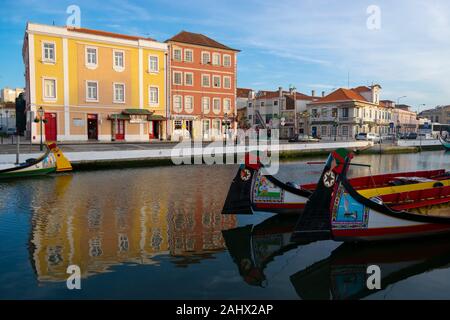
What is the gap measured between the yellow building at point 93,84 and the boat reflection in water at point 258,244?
98.4 feet

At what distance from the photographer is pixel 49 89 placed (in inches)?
1481

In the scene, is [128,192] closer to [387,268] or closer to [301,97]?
[387,268]

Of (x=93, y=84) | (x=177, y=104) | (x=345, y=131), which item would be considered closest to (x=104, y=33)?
(x=93, y=84)

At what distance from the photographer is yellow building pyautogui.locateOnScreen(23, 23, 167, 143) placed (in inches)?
1459

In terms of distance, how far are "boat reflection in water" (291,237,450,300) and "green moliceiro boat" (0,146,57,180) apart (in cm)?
1728

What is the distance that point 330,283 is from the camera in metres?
7.67

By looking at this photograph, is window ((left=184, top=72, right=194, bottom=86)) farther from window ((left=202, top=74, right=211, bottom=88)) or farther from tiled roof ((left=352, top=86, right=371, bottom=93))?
tiled roof ((left=352, top=86, right=371, bottom=93))

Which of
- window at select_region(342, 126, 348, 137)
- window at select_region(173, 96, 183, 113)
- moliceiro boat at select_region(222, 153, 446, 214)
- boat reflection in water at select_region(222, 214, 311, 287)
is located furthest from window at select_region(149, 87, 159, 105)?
window at select_region(342, 126, 348, 137)

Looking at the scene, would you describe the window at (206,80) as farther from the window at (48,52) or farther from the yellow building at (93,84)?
the window at (48,52)

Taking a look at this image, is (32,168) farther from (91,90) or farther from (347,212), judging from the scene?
(91,90)

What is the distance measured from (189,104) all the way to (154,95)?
207 inches

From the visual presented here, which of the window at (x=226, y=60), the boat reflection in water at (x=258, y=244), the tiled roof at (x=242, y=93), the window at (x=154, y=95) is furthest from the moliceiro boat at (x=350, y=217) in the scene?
the tiled roof at (x=242, y=93)

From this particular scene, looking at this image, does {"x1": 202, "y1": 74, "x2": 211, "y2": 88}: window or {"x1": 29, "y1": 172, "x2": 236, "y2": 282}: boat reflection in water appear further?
{"x1": 202, "y1": 74, "x2": 211, "y2": 88}: window
